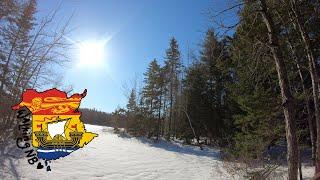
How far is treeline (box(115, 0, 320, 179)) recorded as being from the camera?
12.7 m

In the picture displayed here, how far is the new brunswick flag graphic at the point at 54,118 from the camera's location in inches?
350

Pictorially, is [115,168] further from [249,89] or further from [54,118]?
[54,118]

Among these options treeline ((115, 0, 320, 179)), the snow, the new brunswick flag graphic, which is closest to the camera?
the new brunswick flag graphic

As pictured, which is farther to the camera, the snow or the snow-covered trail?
the snow-covered trail

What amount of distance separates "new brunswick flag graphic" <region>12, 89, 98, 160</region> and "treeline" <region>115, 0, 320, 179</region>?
5693 mm

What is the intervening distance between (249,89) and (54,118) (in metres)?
15.1

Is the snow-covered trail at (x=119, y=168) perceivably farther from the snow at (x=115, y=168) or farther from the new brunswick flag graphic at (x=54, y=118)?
the new brunswick flag graphic at (x=54, y=118)

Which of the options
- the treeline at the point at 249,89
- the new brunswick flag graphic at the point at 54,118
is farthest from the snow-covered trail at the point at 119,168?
the new brunswick flag graphic at the point at 54,118

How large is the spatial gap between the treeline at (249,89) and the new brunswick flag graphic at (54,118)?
569 centimetres

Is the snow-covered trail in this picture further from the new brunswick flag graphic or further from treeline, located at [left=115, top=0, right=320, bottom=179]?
the new brunswick flag graphic

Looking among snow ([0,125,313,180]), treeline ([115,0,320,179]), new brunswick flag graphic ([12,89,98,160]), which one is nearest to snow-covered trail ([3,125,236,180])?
snow ([0,125,313,180])

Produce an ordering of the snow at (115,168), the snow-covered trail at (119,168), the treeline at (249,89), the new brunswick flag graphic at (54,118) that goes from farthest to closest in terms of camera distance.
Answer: the snow-covered trail at (119,168)
the snow at (115,168)
the treeline at (249,89)
the new brunswick flag graphic at (54,118)

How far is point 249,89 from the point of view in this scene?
71.5ft

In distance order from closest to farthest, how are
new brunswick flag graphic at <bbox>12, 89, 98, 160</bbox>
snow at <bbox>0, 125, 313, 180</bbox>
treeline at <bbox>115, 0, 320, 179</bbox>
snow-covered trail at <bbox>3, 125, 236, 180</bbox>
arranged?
new brunswick flag graphic at <bbox>12, 89, 98, 160</bbox> → treeline at <bbox>115, 0, 320, 179</bbox> → snow at <bbox>0, 125, 313, 180</bbox> → snow-covered trail at <bbox>3, 125, 236, 180</bbox>
